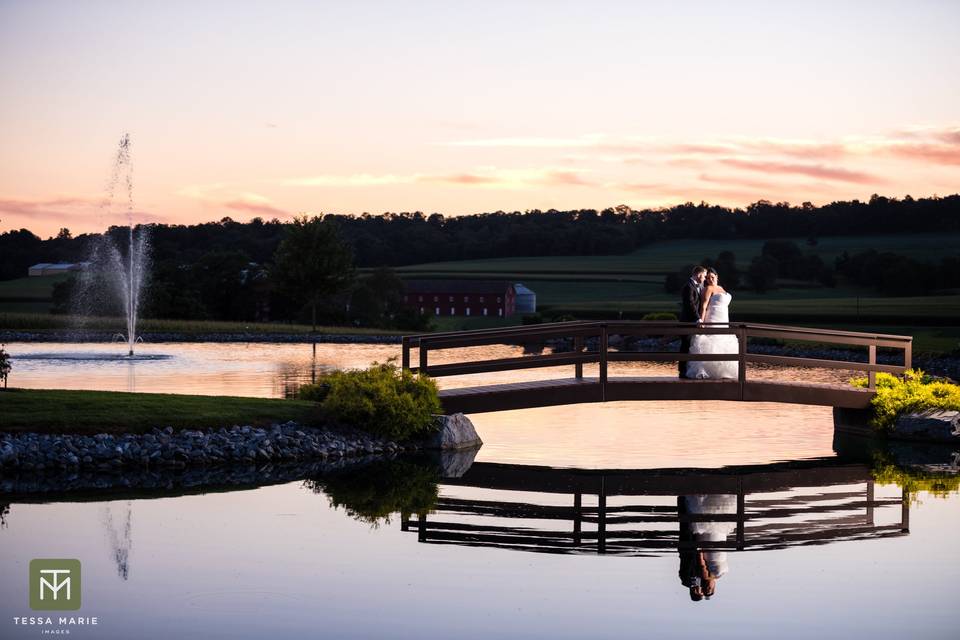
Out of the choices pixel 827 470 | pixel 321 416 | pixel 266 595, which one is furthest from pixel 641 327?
pixel 266 595

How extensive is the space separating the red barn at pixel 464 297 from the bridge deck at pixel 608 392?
103m

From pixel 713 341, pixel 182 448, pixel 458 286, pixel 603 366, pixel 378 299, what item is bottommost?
pixel 182 448

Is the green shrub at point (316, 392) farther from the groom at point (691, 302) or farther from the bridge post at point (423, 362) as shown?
the groom at point (691, 302)

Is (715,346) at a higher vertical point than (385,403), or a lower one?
higher

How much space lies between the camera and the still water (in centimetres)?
1173

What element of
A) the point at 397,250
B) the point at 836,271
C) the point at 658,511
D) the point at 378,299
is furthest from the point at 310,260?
the point at 397,250

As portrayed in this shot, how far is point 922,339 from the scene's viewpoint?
209ft

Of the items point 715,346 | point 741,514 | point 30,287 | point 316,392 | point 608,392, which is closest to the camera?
point 741,514

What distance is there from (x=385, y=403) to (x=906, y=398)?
1116 centimetres

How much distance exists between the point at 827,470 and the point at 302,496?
9350mm

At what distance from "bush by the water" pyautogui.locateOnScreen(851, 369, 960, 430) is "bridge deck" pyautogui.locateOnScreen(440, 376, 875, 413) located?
5.56 ft

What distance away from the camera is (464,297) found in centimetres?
13000

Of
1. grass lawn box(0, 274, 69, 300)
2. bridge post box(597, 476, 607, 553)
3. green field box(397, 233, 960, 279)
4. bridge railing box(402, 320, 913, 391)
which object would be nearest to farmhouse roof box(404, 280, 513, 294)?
green field box(397, 233, 960, 279)

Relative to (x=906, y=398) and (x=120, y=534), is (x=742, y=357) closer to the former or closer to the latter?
(x=906, y=398)
